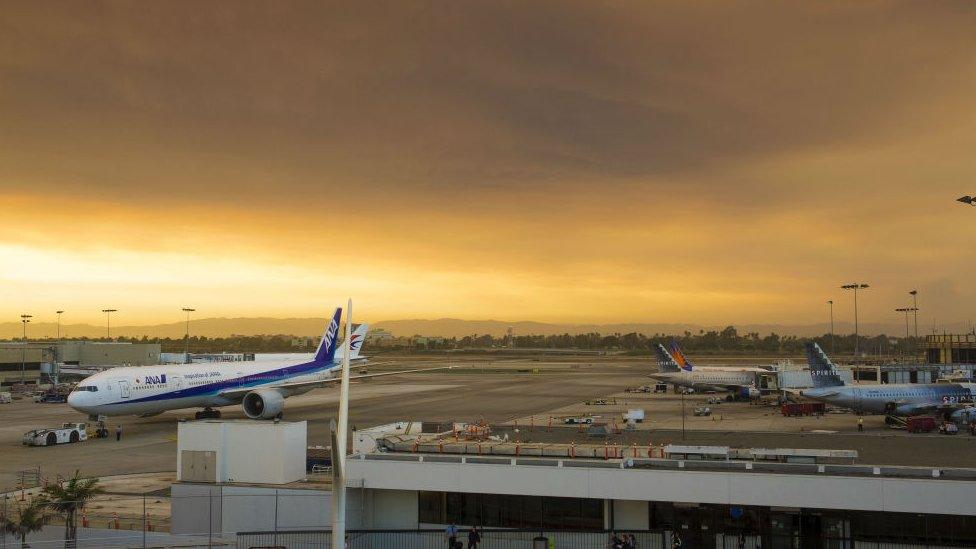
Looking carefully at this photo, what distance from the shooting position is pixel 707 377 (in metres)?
90.0

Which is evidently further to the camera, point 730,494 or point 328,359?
point 328,359

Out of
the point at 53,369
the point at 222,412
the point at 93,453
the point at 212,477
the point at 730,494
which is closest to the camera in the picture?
the point at 730,494

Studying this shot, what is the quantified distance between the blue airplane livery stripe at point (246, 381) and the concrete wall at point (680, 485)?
4019 cm

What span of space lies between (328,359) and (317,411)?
17.1ft

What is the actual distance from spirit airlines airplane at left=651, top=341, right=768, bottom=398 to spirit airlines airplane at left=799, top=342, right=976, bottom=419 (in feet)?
71.9

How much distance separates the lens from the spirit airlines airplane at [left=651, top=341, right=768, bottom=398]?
8519 cm

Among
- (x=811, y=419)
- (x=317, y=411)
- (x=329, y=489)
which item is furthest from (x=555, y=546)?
(x=317, y=411)

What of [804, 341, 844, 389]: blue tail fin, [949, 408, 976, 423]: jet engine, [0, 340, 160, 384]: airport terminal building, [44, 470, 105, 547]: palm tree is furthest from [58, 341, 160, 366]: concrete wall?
[949, 408, 976, 423]: jet engine

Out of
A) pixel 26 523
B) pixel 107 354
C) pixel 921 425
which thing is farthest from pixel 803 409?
pixel 107 354

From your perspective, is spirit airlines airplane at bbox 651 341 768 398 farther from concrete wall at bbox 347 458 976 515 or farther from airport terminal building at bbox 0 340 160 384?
airport terminal building at bbox 0 340 160 384

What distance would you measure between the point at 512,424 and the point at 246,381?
2659 centimetres

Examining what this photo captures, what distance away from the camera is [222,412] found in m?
72.8

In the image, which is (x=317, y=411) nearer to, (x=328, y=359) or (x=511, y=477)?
(x=328, y=359)

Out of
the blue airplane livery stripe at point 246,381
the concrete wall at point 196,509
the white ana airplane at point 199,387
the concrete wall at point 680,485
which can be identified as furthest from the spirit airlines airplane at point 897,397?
the concrete wall at point 196,509
